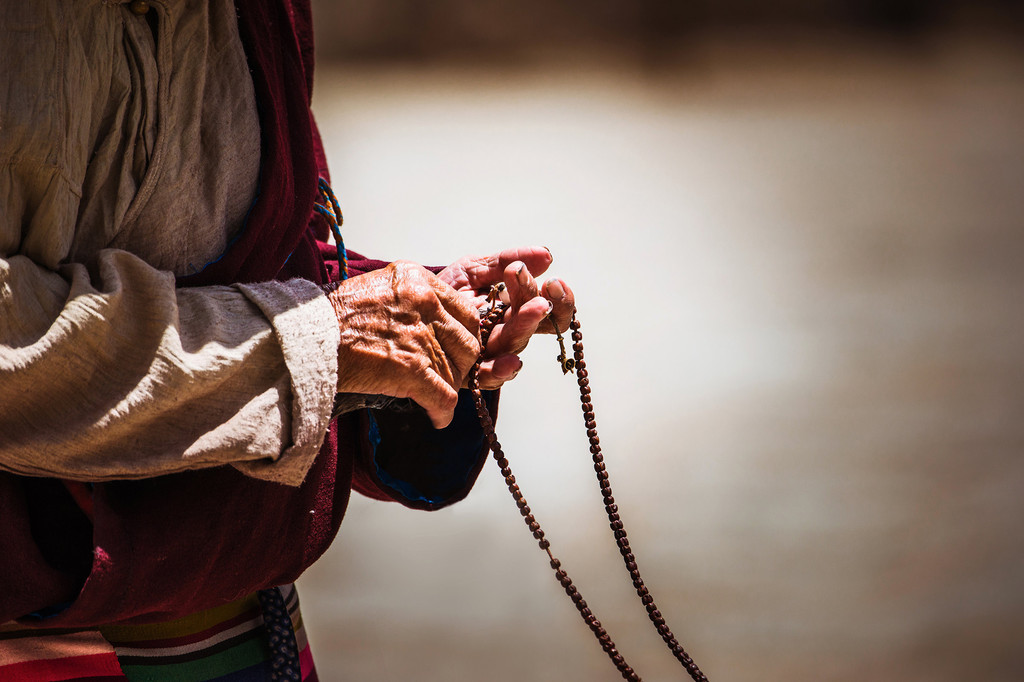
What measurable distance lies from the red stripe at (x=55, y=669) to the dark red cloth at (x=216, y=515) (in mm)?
71

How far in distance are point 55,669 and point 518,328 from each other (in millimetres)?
423

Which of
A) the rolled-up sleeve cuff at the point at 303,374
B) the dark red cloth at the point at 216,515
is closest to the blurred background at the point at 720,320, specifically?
the dark red cloth at the point at 216,515

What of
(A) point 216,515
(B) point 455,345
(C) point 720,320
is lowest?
(C) point 720,320

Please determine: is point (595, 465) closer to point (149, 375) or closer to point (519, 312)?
point (519, 312)

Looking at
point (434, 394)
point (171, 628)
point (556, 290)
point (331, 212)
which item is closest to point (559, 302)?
point (556, 290)

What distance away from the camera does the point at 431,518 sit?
1534mm

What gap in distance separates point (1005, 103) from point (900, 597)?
1225 mm

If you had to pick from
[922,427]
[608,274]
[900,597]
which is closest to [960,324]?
[922,427]

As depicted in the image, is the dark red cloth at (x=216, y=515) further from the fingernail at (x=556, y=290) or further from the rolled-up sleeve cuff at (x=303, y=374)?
the fingernail at (x=556, y=290)

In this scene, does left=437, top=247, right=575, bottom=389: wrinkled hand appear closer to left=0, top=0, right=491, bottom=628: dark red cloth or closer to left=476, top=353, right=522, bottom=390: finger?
left=476, top=353, right=522, bottom=390: finger

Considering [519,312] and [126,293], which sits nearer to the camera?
[126,293]

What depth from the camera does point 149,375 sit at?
1.42 ft

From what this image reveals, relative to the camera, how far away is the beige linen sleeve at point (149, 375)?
1.36ft

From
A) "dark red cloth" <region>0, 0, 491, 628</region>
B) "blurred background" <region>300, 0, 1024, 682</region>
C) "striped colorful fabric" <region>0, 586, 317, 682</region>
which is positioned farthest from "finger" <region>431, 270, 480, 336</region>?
"blurred background" <region>300, 0, 1024, 682</region>
